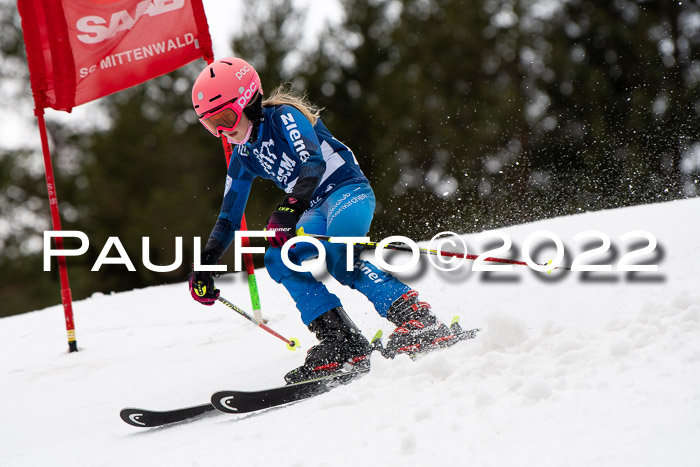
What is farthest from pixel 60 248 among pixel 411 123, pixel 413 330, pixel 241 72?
pixel 411 123

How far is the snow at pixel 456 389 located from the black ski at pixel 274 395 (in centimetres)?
7

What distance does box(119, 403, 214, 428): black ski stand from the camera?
307 cm

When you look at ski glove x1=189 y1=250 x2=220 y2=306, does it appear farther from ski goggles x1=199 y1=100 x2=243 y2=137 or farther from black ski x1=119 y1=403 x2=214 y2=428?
ski goggles x1=199 y1=100 x2=243 y2=137

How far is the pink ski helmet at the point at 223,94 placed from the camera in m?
3.46

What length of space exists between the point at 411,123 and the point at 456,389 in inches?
631

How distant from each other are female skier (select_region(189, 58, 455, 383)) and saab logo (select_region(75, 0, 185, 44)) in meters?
2.43

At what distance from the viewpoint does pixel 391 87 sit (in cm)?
1841

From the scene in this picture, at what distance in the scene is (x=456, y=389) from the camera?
2.43 metres

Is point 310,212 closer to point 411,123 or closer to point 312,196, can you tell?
point 312,196

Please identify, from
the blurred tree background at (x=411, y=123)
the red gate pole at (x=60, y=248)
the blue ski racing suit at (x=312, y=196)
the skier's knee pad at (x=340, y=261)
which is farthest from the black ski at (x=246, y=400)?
the blurred tree background at (x=411, y=123)

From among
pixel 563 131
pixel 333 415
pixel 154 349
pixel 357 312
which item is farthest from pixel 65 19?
pixel 563 131

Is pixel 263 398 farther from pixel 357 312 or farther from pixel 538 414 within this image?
pixel 357 312

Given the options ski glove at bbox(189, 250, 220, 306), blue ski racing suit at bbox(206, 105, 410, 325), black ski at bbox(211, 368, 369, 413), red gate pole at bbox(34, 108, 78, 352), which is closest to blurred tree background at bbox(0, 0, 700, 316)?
red gate pole at bbox(34, 108, 78, 352)

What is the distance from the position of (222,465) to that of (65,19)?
15.1 feet
